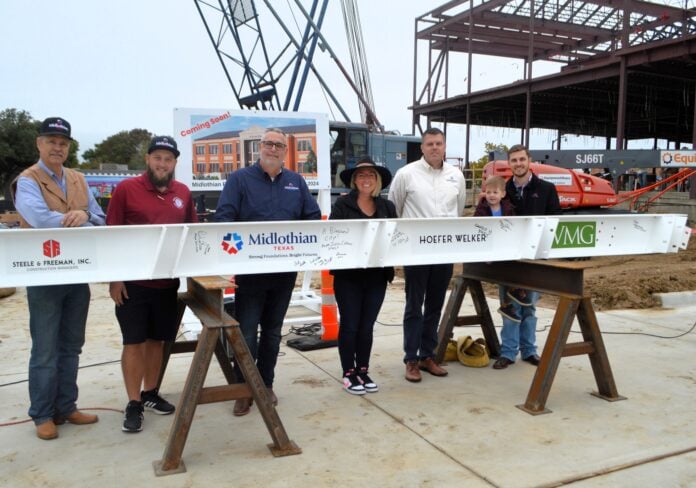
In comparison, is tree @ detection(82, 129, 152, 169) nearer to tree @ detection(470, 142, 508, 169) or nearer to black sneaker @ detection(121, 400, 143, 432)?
tree @ detection(470, 142, 508, 169)

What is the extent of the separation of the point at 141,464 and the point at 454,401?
2227 millimetres

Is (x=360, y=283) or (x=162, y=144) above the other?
(x=162, y=144)

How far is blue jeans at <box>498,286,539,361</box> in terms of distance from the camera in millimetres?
5176

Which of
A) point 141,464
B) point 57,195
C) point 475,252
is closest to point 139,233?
point 57,195

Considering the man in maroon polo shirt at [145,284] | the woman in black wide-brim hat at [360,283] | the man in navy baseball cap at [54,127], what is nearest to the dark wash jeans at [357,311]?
the woman in black wide-brim hat at [360,283]

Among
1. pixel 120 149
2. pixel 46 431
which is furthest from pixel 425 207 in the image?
pixel 120 149

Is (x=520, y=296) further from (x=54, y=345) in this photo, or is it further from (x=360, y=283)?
(x=54, y=345)

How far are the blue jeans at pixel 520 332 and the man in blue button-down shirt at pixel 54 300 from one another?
3402mm

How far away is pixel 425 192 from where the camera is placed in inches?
186

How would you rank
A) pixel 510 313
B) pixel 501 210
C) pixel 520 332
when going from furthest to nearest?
1. pixel 520 332
2. pixel 510 313
3. pixel 501 210

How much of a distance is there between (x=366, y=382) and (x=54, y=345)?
7.31 feet

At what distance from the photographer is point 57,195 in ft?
11.9
